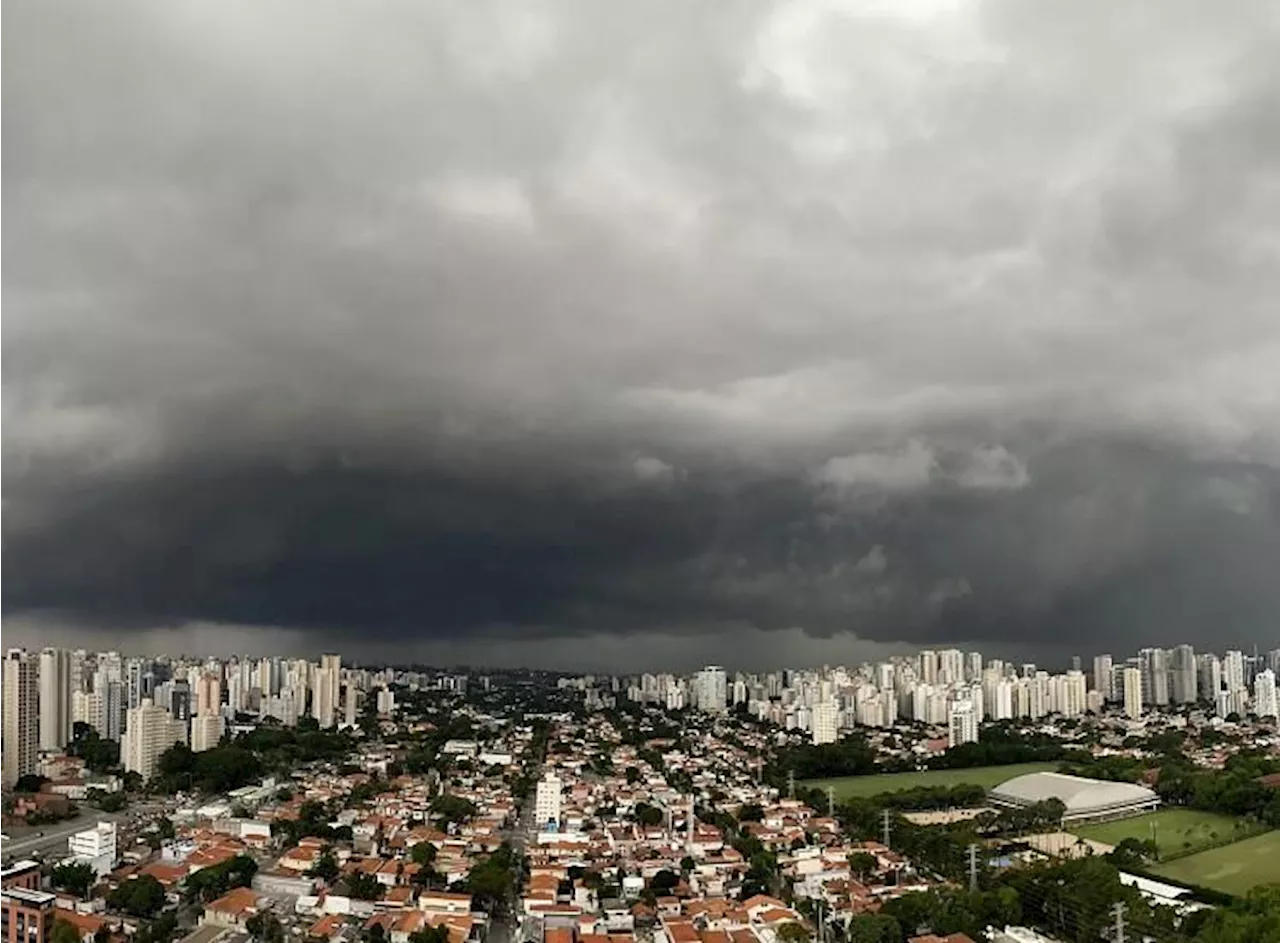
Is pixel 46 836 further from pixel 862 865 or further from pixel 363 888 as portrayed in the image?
pixel 862 865

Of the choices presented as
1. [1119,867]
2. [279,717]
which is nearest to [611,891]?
[1119,867]

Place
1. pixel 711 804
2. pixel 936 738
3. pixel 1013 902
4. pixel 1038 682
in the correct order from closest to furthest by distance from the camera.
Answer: pixel 1013 902
pixel 711 804
pixel 936 738
pixel 1038 682

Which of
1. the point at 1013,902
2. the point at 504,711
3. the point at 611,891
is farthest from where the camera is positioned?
the point at 504,711

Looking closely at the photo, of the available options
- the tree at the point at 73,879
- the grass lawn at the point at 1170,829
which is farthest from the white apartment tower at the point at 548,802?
the grass lawn at the point at 1170,829

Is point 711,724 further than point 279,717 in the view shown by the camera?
Yes

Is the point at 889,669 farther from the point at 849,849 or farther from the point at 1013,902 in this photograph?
the point at 1013,902

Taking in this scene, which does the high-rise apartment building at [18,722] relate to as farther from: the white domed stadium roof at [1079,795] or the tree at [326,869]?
the white domed stadium roof at [1079,795]

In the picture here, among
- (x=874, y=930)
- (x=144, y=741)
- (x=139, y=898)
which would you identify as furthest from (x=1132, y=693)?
(x=139, y=898)
